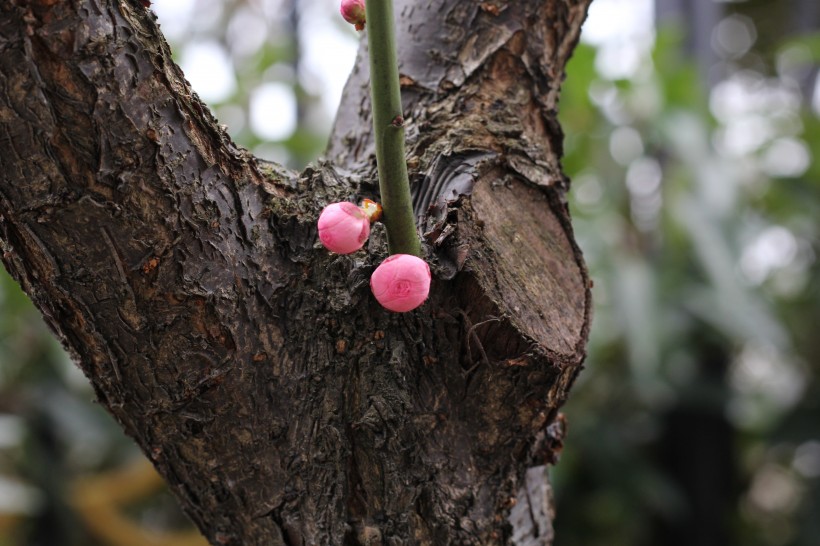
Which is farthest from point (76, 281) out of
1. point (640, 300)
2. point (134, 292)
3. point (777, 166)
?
point (777, 166)

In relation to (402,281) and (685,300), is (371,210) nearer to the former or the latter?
(402,281)

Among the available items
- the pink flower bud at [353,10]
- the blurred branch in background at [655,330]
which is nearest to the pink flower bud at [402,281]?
the pink flower bud at [353,10]

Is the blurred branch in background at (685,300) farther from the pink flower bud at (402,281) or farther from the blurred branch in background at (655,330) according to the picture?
the pink flower bud at (402,281)

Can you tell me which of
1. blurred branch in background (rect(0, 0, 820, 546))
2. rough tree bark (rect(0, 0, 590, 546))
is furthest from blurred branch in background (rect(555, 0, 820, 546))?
rough tree bark (rect(0, 0, 590, 546))

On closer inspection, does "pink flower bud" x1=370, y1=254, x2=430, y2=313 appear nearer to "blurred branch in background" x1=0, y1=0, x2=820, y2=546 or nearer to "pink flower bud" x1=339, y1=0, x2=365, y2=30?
"pink flower bud" x1=339, y1=0, x2=365, y2=30

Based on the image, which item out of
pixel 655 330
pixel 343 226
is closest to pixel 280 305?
pixel 343 226

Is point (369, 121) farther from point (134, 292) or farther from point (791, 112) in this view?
point (791, 112)
